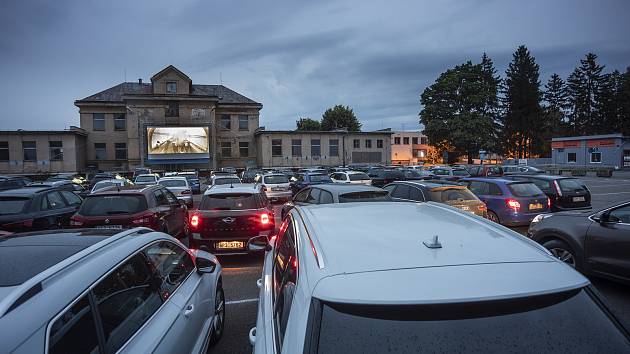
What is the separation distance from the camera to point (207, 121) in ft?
163

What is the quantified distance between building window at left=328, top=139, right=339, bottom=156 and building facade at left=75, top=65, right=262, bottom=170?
1094 cm

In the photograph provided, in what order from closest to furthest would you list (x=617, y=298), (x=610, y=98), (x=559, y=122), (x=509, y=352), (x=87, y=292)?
1. (x=509, y=352)
2. (x=87, y=292)
3. (x=617, y=298)
4. (x=610, y=98)
5. (x=559, y=122)

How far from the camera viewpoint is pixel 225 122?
5344 centimetres

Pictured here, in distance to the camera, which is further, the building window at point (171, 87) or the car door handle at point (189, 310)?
the building window at point (171, 87)

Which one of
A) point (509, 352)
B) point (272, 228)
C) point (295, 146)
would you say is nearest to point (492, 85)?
point (295, 146)

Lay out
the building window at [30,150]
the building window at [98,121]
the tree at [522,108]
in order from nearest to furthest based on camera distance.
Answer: the building window at [30,150], the building window at [98,121], the tree at [522,108]

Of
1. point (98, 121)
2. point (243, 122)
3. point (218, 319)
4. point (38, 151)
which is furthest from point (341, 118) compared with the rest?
point (218, 319)

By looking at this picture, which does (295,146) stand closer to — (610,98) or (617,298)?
(617,298)

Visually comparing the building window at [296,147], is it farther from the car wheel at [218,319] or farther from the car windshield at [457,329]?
the car windshield at [457,329]

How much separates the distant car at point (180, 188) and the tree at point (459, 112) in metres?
40.1

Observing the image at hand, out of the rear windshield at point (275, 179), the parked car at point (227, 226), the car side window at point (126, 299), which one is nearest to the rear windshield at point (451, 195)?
the parked car at point (227, 226)

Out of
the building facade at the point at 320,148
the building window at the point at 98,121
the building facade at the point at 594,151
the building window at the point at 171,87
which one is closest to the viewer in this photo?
the building facade at the point at 594,151

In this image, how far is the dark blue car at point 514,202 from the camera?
1030cm

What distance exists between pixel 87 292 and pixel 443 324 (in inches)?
74.3
